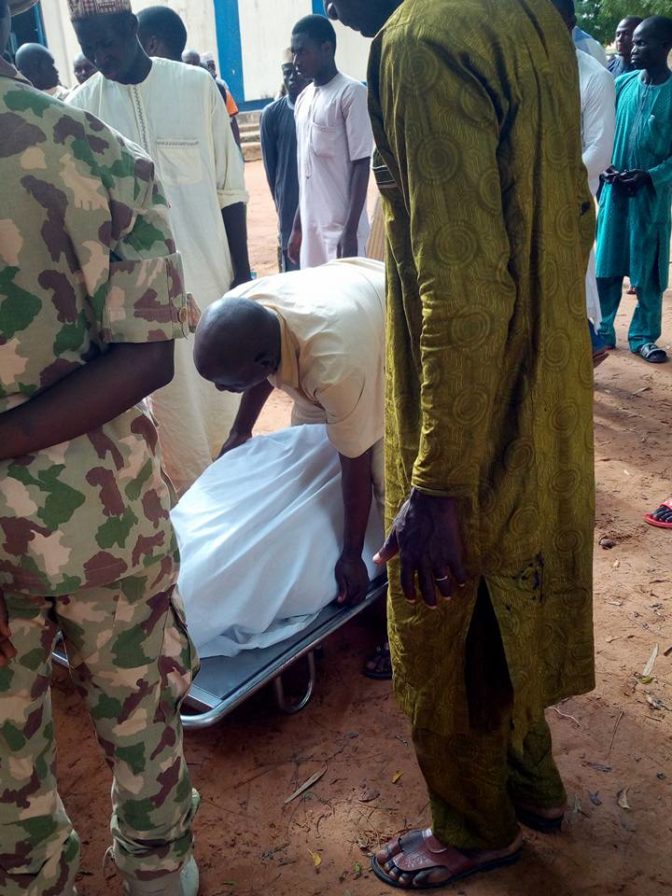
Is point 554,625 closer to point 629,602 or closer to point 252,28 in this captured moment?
point 629,602

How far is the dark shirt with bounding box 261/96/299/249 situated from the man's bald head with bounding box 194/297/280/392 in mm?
3150

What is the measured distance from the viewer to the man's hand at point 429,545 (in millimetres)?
1378

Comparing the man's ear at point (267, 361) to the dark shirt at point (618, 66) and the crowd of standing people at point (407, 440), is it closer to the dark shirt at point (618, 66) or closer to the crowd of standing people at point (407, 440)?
the crowd of standing people at point (407, 440)

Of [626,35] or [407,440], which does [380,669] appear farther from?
[626,35]

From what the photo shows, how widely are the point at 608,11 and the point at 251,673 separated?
9.34m

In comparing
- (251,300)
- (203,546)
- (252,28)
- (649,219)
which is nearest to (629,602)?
(203,546)

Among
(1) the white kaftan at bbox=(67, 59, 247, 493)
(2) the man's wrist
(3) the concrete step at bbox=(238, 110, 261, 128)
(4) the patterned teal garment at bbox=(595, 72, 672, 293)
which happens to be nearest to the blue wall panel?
(3) the concrete step at bbox=(238, 110, 261, 128)

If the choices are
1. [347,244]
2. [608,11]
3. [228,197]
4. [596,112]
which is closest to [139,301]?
[228,197]

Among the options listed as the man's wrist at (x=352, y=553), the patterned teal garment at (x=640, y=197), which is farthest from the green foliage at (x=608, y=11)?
the man's wrist at (x=352, y=553)

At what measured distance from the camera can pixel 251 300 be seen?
7.88ft

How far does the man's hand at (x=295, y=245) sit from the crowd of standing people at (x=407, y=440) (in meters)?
3.39

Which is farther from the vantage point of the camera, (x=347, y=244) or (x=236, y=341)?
(x=347, y=244)

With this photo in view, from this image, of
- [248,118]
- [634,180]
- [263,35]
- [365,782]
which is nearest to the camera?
[365,782]

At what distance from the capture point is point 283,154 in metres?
5.23
